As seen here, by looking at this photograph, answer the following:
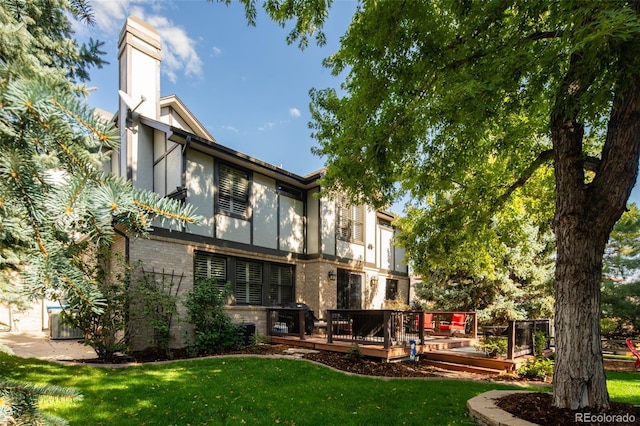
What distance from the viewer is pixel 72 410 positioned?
5402 millimetres

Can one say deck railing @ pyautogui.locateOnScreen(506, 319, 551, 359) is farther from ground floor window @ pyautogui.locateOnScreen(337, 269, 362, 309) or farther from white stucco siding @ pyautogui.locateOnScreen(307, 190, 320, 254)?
white stucco siding @ pyautogui.locateOnScreen(307, 190, 320, 254)

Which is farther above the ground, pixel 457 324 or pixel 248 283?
pixel 248 283

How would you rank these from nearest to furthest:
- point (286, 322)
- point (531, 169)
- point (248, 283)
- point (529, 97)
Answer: point (529, 97)
point (531, 169)
point (286, 322)
point (248, 283)

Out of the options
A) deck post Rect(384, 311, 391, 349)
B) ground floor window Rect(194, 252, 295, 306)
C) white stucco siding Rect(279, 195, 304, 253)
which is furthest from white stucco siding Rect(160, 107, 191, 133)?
deck post Rect(384, 311, 391, 349)

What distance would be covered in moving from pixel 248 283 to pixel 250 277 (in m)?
0.24

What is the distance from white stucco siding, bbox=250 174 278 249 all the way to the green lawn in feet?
19.7

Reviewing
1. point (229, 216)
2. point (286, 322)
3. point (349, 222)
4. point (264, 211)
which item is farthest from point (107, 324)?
point (349, 222)

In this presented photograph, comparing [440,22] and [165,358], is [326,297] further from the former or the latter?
[440,22]

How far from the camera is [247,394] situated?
6.43m

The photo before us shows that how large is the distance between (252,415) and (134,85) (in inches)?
464

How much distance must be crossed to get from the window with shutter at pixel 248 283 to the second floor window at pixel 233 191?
6.43 feet

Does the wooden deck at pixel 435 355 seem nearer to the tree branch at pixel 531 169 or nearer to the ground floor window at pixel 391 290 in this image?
the tree branch at pixel 531 169

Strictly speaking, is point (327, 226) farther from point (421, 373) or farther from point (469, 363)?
point (421, 373)

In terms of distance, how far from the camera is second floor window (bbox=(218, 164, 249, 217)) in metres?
13.1
